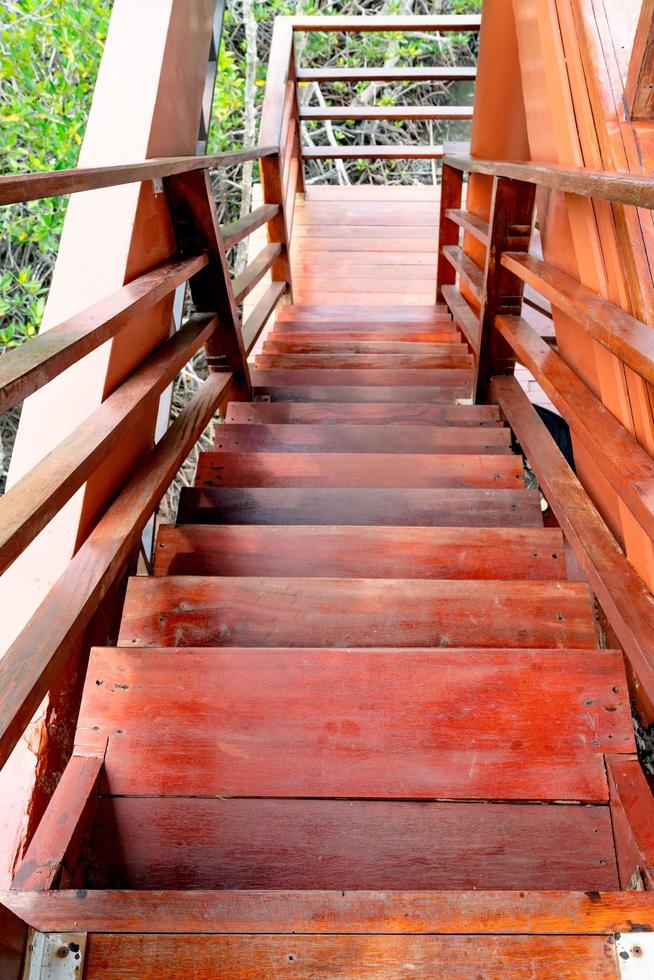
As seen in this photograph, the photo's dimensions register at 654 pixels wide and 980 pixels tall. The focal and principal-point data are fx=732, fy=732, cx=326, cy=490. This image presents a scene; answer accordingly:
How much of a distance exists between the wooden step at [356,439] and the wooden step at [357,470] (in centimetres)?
16

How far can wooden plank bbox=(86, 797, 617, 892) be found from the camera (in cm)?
118

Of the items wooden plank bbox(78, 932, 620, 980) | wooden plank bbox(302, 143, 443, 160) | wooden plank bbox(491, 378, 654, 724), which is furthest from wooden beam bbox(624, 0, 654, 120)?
wooden plank bbox(302, 143, 443, 160)

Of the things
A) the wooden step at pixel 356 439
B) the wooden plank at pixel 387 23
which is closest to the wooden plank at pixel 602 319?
the wooden step at pixel 356 439

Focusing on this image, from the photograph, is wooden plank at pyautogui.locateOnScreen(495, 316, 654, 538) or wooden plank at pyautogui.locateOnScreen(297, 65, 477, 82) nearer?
wooden plank at pyautogui.locateOnScreen(495, 316, 654, 538)

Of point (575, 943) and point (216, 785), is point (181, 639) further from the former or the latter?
point (575, 943)

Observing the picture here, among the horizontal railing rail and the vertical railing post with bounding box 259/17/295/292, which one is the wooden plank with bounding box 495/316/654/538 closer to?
the horizontal railing rail

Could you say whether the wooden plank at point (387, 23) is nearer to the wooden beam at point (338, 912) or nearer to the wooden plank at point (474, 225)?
the wooden plank at point (474, 225)

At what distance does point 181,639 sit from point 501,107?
302 cm

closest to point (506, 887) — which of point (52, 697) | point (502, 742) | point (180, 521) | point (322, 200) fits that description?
point (502, 742)

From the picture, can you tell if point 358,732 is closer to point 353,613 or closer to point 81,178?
point 353,613

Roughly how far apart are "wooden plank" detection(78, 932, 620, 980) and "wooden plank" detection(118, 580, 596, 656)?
2.00ft

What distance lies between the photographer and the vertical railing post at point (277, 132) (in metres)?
3.87

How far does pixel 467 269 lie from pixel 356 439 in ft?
3.79

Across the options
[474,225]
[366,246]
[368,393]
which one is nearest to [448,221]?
[366,246]
